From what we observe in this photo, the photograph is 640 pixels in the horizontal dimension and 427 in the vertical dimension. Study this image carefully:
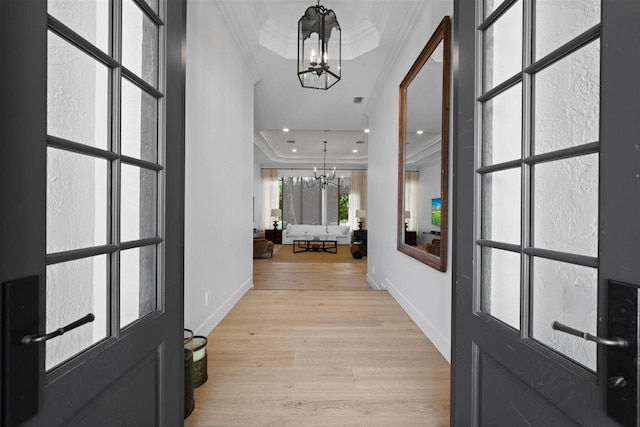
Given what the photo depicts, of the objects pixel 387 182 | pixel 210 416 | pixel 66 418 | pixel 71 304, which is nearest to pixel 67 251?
pixel 71 304

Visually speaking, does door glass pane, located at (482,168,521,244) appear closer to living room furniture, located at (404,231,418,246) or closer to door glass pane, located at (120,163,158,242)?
door glass pane, located at (120,163,158,242)

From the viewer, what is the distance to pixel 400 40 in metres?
3.30

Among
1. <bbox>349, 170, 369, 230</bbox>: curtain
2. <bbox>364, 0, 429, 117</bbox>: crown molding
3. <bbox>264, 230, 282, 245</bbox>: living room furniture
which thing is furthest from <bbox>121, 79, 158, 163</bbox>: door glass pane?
<bbox>349, 170, 369, 230</bbox>: curtain

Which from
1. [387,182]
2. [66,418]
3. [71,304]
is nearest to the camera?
[66,418]

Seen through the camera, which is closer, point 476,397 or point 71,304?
point 71,304

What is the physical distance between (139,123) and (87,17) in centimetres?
33

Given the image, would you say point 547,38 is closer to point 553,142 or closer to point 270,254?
point 553,142

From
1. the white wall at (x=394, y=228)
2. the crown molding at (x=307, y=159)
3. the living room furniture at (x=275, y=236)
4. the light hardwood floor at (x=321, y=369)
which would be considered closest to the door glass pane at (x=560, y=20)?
the white wall at (x=394, y=228)

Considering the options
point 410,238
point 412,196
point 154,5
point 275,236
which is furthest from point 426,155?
point 275,236

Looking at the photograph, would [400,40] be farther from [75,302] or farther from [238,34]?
[75,302]

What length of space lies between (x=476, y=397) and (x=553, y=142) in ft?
3.01

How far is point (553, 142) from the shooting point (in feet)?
3.06

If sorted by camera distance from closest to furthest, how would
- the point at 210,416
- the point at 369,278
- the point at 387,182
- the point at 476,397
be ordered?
the point at 476,397 → the point at 210,416 → the point at 387,182 → the point at 369,278

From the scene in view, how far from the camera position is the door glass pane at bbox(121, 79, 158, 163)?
3.52 feet
